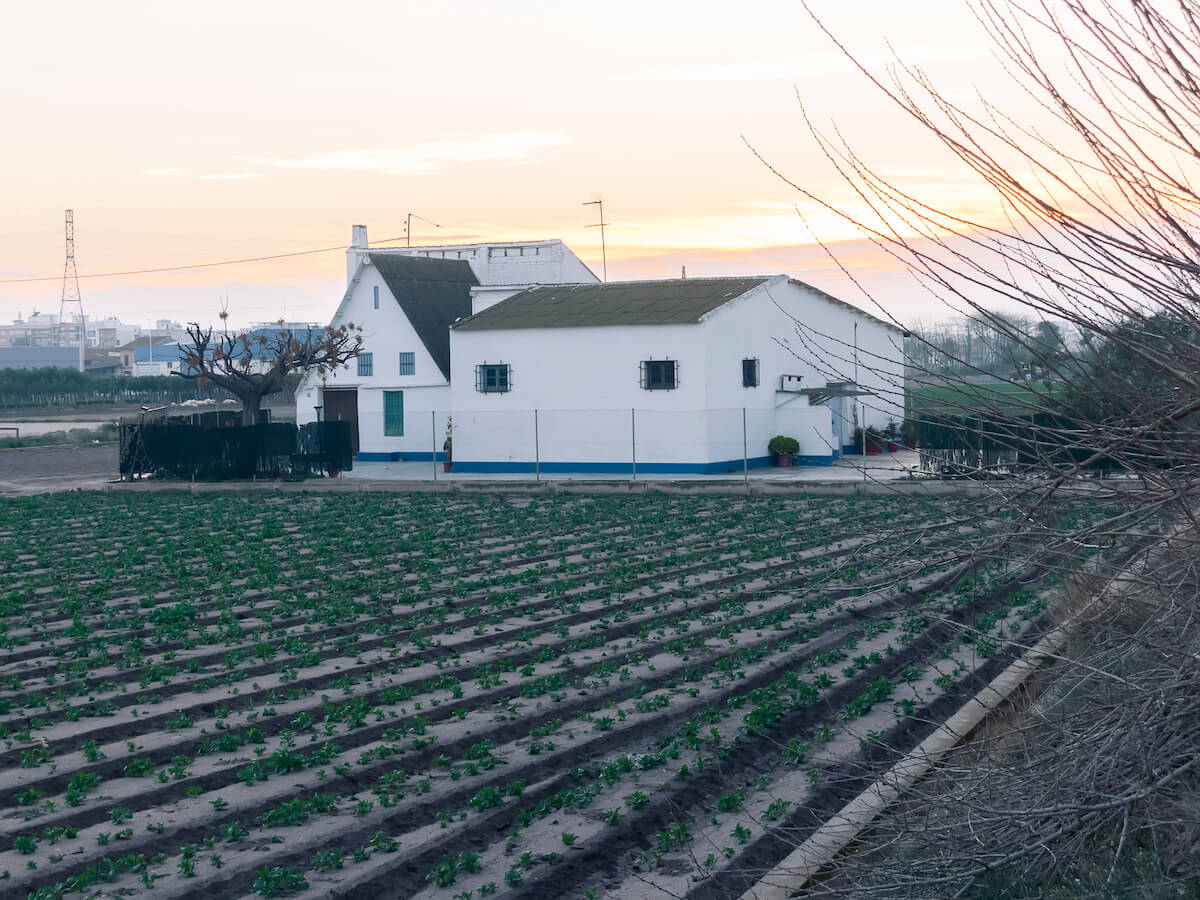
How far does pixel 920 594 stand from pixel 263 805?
357 inches

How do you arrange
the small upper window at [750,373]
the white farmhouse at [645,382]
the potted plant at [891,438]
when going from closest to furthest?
the potted plant at [891,438] < the white farmhouse at [645,382] < the small upper window at [750,373]

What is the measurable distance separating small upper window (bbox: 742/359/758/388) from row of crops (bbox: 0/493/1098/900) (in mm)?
17022

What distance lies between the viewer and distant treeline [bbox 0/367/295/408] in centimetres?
9006

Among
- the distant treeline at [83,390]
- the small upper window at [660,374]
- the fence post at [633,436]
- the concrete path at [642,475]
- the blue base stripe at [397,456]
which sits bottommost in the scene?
the concrete path at [642,475]

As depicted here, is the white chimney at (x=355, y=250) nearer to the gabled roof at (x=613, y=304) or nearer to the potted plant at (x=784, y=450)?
the gabled roof at (x=613, y=304)

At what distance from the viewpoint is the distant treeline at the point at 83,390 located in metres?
90.1

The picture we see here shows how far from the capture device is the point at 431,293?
44.5 meters

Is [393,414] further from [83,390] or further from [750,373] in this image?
[83,390]

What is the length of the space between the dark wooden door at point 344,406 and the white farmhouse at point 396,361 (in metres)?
0.03

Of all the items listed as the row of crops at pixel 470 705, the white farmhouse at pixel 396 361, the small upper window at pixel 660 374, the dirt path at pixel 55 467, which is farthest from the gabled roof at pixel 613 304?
the row of crops at pixel 470 705

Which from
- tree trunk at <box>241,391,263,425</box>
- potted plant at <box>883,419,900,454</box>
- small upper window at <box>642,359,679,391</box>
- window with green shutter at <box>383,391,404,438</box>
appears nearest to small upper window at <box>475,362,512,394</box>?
small upper window at <box>642,359,679,391</box>

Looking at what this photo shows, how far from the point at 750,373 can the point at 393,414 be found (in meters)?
12.2

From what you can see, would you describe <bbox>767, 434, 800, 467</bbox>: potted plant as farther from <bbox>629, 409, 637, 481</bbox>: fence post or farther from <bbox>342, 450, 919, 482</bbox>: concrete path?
<bbox>629, 409, 637, 481</bbox>: fence post

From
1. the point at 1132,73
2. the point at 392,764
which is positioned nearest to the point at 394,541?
the point at 392,764
